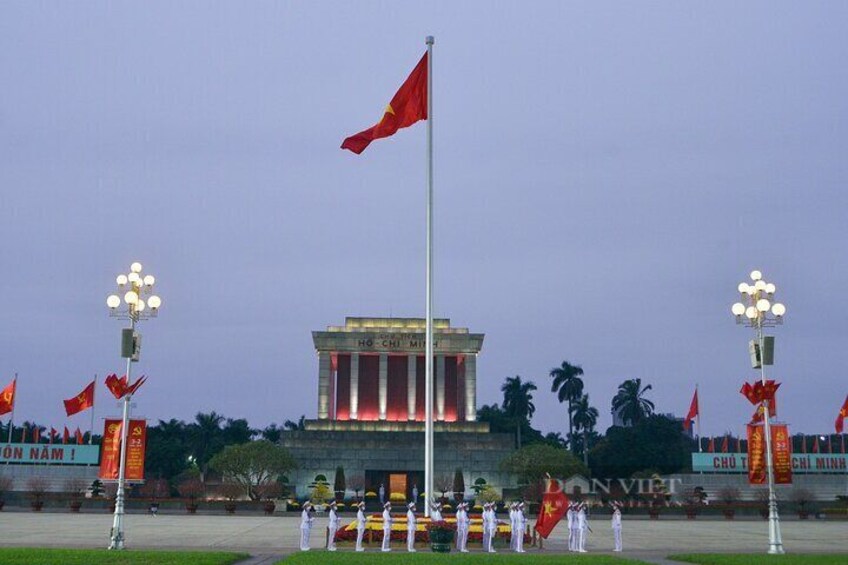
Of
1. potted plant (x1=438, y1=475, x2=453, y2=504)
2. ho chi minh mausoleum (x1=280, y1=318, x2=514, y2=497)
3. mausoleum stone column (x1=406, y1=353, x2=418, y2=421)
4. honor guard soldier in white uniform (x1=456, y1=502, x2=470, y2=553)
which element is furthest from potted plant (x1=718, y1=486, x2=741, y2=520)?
honor guard soldier in white uniform (x1=456, y1=502, x2=470, y2=553)

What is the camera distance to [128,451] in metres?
30.3

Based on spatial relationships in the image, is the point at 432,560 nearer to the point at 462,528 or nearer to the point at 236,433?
the point at 462,528

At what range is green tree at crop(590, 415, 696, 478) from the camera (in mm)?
94938

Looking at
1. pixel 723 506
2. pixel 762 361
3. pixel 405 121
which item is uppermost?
pixel 405 121

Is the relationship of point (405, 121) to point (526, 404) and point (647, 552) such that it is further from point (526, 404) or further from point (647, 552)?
point (526, 404)

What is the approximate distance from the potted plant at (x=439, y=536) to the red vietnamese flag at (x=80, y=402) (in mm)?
32713

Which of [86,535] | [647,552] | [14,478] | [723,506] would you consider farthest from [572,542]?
[14,478]

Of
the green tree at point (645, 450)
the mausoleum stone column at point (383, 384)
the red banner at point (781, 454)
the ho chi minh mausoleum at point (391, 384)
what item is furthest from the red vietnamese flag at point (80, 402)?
the green tree at point (645, 450)

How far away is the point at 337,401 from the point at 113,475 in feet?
176

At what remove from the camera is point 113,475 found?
97.9 feet

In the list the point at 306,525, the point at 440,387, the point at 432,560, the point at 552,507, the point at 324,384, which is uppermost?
the point at 324,384

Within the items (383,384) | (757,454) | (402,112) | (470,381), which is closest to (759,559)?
(757,454)

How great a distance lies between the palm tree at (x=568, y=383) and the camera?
119625 millimetres

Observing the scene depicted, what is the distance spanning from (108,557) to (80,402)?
116 ft
